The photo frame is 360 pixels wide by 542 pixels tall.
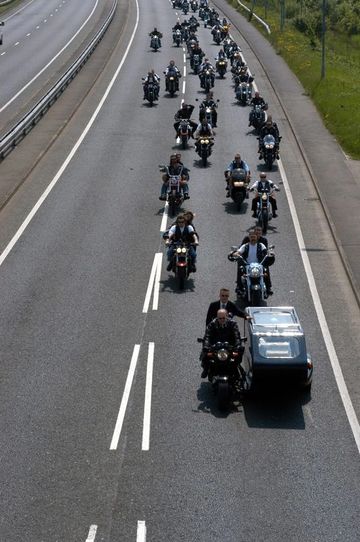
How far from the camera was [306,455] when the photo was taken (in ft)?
51.6

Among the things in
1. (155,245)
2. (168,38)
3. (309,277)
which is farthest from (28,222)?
(168,38)

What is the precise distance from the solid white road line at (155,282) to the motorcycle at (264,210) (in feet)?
13.3

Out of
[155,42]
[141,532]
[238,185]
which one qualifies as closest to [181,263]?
[238,185]

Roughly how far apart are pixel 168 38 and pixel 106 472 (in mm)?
69865

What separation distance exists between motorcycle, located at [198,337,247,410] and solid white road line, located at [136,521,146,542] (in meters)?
4.32

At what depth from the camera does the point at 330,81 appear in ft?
184

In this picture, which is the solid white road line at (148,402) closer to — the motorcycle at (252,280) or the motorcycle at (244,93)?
the motorcycle at (252,280)

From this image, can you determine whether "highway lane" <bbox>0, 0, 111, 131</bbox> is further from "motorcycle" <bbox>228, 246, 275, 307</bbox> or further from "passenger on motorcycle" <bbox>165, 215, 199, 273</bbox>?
"motorcycle" <bbox>228, 246, 275, 307</bbox>

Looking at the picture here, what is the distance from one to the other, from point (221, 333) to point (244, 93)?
117ft

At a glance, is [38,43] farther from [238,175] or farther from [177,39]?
[238,175]

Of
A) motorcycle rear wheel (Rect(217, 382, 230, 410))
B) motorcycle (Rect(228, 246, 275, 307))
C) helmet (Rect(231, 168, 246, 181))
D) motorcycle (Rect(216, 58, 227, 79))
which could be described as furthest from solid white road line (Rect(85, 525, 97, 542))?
motorcycle (Rect(216, 58, 227, 79))

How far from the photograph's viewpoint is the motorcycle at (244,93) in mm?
52344

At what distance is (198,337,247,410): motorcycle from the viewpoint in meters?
17.7

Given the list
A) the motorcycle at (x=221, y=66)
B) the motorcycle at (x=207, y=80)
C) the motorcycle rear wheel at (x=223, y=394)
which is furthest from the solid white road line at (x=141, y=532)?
the motorcycle at (x=221, y=66)
